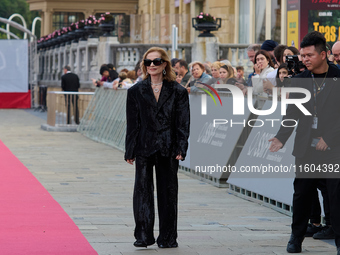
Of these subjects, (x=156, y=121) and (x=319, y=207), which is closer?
(x=156, y=121)

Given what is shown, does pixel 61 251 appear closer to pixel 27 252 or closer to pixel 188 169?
pixel 27 252

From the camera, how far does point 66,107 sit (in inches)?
916

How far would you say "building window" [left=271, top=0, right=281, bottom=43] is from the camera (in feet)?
91.3

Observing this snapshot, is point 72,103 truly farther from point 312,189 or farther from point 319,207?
point 312,189

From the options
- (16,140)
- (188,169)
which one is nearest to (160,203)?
(188,169)

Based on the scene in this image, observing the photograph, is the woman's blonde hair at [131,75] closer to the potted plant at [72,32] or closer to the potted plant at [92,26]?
→ the potted plant at [92,26]

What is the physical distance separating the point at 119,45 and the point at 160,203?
63.0 ft

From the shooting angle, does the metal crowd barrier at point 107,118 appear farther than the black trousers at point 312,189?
Yes

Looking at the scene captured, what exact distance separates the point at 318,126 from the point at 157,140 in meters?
1.47

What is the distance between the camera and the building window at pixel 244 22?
101 ft

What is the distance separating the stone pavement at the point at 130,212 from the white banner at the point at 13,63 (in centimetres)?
2193

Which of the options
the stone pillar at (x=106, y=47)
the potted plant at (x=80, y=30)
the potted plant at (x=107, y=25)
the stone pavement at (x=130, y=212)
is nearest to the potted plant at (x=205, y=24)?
the stone pillar at (x=106, y=47)


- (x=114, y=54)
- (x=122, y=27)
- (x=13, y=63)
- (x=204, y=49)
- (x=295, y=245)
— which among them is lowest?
(x=295, y=245)

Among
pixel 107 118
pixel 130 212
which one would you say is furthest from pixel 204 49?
pixel 130 212
